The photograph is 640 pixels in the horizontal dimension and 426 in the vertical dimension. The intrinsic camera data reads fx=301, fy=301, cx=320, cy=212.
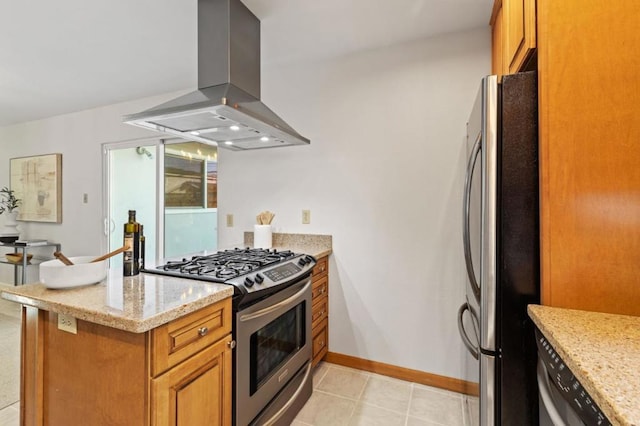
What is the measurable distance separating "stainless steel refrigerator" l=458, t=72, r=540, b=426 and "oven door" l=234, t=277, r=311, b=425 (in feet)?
3.19

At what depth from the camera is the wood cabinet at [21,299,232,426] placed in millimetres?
986

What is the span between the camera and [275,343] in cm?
164

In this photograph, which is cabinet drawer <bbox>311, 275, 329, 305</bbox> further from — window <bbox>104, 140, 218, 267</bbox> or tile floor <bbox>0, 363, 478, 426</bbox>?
window <bbox>104, 140, 218, 267</bbox>

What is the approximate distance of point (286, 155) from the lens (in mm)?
2631

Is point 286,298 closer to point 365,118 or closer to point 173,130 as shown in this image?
point 173,130

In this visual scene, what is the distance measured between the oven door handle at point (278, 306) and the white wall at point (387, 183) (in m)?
0.63

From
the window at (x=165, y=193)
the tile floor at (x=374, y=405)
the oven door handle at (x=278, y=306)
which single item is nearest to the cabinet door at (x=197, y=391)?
the oven door handle at (x=278, y=306)

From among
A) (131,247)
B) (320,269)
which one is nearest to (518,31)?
(320,269)

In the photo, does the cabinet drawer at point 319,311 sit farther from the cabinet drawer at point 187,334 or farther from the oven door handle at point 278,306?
the cabinet drawer at point 187,334

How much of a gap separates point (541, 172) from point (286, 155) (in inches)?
75.8

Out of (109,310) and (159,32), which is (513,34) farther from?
(159,32)

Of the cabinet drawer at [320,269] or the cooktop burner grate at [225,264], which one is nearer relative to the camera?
the cooktop burner grate at [225,264]

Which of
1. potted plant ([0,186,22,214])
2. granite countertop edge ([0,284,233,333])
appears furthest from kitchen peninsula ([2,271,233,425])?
potted plant ([0,186,22,214])

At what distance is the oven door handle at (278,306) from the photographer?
54.7 inches
